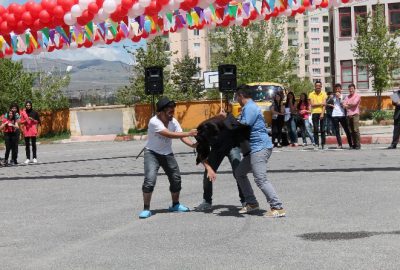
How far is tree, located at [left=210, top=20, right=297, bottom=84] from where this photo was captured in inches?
1841

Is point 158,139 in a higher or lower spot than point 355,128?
higher

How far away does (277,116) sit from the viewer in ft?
73.3

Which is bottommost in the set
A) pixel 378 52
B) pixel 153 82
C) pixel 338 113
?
pixel 338 113

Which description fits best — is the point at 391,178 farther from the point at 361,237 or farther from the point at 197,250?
the point at 197,250

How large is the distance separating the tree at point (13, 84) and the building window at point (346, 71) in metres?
24.9

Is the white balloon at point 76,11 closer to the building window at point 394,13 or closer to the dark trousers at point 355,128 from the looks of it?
the dark trousers at point 355,128

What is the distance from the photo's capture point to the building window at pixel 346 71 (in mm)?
57812

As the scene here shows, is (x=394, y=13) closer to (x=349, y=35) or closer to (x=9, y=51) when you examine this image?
(x=349, y=35)

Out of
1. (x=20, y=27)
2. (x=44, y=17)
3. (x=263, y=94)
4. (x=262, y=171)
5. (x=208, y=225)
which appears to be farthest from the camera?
(x=263, y=94)

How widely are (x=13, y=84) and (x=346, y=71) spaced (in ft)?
87.4

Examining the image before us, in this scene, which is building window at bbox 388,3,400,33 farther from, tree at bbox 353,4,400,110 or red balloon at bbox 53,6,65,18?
red balloon at bbox 53,6,65,18

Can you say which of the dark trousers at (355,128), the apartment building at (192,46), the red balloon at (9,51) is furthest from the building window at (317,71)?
the red balloon at (9,51)

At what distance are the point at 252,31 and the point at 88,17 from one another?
1451 inches

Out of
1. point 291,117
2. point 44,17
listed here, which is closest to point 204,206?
point 44,17
